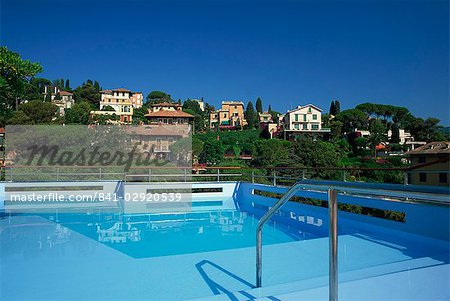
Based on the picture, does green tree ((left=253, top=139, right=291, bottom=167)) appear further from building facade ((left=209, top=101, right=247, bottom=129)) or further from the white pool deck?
building facade ((left=209, top=101, right=247, bottom=129))

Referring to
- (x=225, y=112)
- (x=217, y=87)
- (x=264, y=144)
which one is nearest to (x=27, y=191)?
(x=217, y=87)

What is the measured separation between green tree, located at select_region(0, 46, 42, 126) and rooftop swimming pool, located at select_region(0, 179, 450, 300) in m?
2.31

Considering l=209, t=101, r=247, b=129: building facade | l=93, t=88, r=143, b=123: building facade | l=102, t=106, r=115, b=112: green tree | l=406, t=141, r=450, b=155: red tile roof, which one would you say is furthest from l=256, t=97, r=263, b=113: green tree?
l=406, t=141, r=450, b=155: red tile roof

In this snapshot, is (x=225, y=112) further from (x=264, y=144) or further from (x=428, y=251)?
(x=428, y=251)

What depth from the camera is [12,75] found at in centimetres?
570

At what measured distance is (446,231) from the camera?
13.4ft

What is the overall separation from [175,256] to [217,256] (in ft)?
1.65

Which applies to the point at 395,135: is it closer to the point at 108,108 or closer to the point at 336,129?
the point at 336,129

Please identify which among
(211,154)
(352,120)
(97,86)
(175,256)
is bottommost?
(175,256)

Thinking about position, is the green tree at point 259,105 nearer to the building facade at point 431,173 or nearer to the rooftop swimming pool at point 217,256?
the building facade at point 431,173

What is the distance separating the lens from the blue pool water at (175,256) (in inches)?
111

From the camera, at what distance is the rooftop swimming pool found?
7.39ft

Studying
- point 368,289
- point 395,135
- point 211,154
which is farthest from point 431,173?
point 395,135

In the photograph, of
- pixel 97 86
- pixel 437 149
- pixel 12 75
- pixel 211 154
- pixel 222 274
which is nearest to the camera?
pixel 222 274
